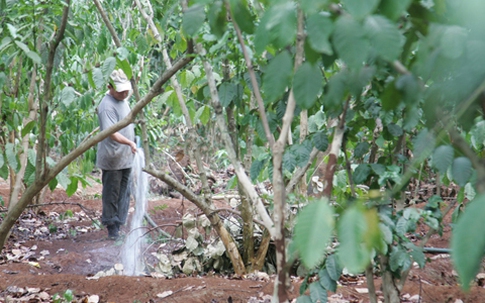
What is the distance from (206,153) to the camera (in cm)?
1191

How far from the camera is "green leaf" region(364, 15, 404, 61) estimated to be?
90 cm

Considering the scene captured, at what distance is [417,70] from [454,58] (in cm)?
12

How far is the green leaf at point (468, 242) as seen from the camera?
26.1 inches

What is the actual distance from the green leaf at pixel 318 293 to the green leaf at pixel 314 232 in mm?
1282

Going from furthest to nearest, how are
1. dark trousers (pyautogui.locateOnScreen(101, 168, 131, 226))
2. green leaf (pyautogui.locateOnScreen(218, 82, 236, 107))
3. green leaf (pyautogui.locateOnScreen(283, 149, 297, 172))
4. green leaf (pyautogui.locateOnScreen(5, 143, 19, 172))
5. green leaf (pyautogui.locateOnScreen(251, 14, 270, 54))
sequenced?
dark trousers (pyautogui.locateOnScreen(101, 168, 131, 226)) < green leaf (pyautogui.locateOnScreen(5, 143, 19, 172)) < green leaf (pyautogui.locateOnScreen(218, 82, 236, 107)) < green leaf (pyautogui.locateOnScreen(283, 149, 297, 172)) < green leaf (pyautogui.locateOnScreen(251, 14, 270, 54))

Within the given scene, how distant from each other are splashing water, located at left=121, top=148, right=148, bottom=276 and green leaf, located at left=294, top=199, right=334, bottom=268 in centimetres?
353

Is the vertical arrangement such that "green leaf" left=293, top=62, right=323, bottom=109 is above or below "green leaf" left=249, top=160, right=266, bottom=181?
above

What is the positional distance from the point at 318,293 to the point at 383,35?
1.35 meters

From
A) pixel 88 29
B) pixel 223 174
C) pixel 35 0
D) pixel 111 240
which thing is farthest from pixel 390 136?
pixel 223 174

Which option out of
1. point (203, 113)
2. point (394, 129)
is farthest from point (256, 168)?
point (203, 113)

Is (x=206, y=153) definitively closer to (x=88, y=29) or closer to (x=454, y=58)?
(x=88, y=29)

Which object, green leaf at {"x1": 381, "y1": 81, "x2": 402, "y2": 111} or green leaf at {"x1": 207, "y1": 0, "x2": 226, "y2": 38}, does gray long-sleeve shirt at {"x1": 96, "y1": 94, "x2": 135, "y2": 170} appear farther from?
green leaf at {"x1": 381, "y1": 81, "x2": 402, "y2": 111}

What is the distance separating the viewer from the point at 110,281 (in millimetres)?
3834

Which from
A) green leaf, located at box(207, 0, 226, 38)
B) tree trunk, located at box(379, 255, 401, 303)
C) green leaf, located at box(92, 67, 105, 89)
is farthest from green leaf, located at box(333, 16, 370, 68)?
green leaf, located at box(92, 67, 105, 89)
